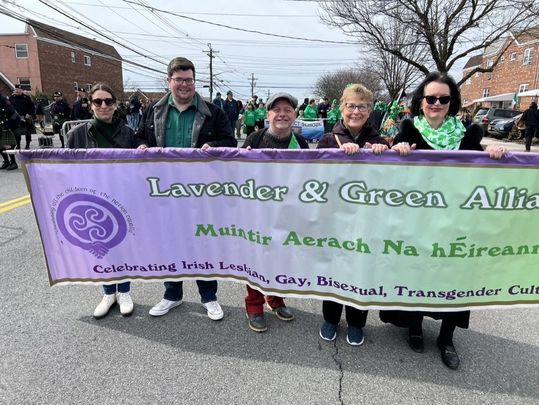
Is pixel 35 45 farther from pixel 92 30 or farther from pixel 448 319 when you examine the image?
pixel 448 319

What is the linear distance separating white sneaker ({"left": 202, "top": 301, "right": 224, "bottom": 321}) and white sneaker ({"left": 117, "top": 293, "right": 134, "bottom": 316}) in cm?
62

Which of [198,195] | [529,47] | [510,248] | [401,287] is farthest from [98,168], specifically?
[529,47]

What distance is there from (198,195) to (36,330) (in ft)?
5.43

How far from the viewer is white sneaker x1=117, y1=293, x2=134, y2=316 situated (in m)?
3.23

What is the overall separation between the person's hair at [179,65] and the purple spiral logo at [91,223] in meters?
1.09

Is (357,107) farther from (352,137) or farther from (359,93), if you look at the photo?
(352,137)

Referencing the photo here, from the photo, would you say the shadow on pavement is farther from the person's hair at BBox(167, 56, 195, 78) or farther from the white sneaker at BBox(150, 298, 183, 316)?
the person's hair at BBox(167, 56, 195, 78)

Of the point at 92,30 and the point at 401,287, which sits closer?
the point at 401,287

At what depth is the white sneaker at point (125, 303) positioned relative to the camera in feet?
10.6

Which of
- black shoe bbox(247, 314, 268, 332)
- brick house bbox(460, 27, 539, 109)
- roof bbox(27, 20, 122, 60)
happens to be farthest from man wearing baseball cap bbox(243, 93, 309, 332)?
roof bbox(27, 20, 122, 60)

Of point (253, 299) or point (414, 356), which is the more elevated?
point (253, 299)

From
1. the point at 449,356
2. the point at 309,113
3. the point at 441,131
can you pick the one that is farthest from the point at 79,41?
the point at 449,356

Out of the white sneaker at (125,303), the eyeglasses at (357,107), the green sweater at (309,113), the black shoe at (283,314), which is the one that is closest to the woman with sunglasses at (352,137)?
the eyeglasses at (357,107)

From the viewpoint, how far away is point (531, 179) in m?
2.37
